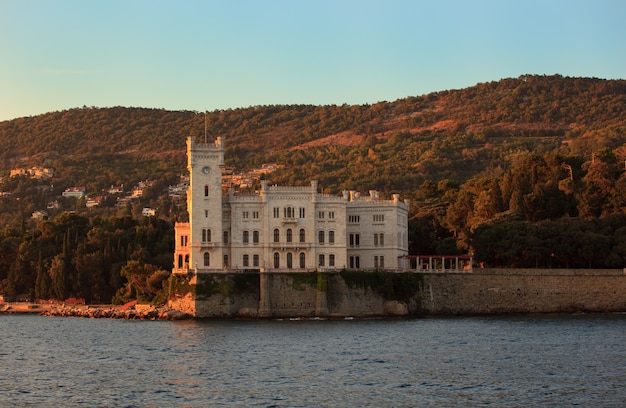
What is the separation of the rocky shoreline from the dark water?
3.49 m

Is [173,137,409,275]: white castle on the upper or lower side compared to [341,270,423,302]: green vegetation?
upper

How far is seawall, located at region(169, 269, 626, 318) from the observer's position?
273 feet

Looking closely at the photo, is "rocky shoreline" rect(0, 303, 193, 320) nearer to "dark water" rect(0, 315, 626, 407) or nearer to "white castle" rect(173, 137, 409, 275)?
"white castle" rect(173, 137, 409, 275)

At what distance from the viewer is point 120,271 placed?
101375 millimetres

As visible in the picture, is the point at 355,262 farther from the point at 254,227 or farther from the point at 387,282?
the point at 254,227

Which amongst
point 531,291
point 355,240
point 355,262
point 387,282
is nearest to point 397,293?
point 387,282

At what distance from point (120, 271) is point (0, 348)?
107ft

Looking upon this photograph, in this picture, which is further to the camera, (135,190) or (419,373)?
(135,190)

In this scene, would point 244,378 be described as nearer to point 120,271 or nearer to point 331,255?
point 331,255

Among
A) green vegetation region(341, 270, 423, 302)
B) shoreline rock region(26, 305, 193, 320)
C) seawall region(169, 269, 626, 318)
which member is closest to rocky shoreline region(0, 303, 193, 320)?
shoreline rock region(26, 305, 193, 320)

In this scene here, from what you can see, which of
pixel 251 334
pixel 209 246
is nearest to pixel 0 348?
pixel 251 334

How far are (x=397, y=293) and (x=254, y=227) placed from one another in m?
11.8

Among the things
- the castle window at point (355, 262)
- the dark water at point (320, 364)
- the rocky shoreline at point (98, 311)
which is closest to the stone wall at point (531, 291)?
the dark water at point (320, 364)

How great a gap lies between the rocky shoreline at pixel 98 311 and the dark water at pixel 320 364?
3.49 m
